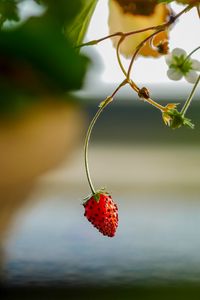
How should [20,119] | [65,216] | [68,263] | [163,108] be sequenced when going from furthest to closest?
[65,216]
[68,263]
[163,108]
[20,119]

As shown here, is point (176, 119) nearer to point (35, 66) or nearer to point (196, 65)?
point (196, 65)

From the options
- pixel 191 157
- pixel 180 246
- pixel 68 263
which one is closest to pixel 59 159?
pixel 68 263

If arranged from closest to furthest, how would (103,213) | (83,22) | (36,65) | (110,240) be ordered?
(36,65), (83,22), (103,213), (110,240)

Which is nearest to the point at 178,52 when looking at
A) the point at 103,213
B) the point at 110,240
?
the point at 103,213

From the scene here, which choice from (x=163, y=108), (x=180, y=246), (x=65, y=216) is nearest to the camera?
(x=163, y=108)

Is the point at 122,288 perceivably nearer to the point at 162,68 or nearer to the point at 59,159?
the point at 162,68

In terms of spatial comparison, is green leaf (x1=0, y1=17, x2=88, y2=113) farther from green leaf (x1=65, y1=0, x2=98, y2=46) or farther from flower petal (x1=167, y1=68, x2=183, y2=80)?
flower petal (x1=167, y1=68, x2=183, y2=80)

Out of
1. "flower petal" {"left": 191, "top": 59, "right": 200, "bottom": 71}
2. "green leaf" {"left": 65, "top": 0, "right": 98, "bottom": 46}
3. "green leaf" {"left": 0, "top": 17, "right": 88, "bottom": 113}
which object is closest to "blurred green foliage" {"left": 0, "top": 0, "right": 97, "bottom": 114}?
"green leaf" {"left": 0, "top": 17, "right": 88, "bottom": 113}

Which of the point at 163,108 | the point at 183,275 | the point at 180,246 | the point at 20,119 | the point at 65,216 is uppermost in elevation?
the point at 65,216
